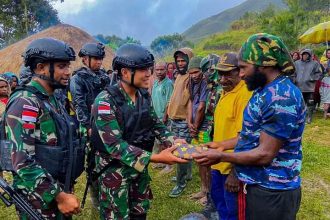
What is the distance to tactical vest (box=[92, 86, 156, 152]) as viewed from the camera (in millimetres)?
2793

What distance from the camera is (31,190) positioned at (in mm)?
2312

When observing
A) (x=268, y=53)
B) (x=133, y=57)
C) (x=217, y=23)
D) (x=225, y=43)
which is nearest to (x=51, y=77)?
(x=133, y=57)

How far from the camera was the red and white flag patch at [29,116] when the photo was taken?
2248 millimetres

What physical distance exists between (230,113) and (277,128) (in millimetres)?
1189

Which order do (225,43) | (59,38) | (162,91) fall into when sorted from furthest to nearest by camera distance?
(225,43), (59,38), (162,91)

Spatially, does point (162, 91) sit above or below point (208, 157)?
above

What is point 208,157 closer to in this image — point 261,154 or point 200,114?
point 261,154

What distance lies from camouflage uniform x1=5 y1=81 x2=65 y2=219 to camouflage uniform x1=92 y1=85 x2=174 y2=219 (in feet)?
1.40

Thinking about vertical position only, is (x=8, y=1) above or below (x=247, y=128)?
above

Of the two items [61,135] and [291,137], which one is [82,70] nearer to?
[61,135]

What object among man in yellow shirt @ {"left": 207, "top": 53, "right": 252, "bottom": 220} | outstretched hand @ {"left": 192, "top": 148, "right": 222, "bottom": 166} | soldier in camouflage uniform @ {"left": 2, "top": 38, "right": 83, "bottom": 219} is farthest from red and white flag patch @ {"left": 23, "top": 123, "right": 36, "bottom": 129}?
man in yellow shirt @ {"left": 207, "top": 53, "right": 252, "bottom": 220}

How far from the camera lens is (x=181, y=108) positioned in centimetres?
546

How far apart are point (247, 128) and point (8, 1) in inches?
1161

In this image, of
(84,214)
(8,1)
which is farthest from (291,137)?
(8,1)
